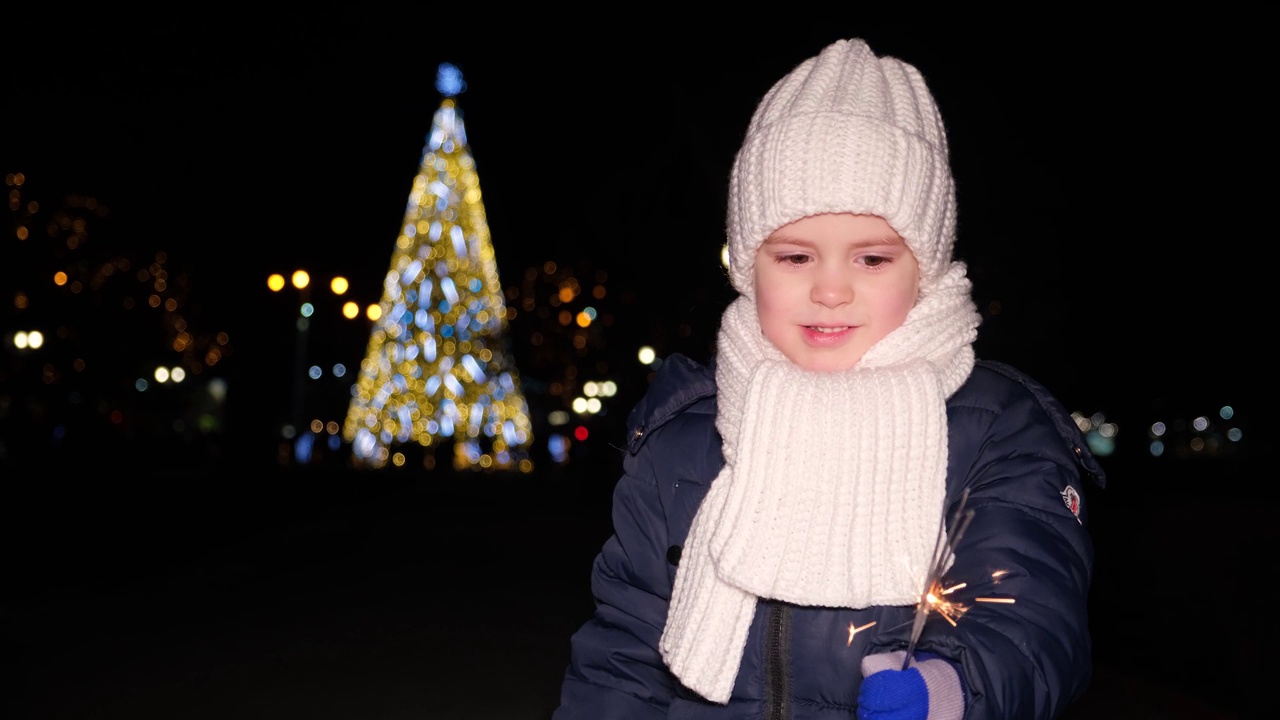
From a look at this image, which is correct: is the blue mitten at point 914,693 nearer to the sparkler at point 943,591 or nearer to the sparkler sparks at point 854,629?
the sparkler at point 943,591

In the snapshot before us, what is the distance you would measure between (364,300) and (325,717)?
96.6 ft

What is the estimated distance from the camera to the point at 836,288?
2.75 metres

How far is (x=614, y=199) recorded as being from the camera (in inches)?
1195

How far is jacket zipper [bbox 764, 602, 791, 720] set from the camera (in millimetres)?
2668

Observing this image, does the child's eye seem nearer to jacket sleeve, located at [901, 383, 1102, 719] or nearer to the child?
the child

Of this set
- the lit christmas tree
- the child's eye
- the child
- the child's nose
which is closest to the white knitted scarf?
the child

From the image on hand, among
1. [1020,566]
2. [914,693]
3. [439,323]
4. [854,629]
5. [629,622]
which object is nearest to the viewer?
[914,693]

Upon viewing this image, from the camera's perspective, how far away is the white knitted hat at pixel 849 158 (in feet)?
9.19

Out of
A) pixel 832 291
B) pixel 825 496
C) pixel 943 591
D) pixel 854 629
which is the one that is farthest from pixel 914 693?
pixel 832 291

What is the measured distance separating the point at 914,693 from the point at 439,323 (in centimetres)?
2987

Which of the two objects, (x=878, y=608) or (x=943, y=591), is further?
(x=878, y=608)

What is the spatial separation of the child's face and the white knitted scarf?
2.5 inches

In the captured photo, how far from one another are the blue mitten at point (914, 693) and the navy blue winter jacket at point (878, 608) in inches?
1.5

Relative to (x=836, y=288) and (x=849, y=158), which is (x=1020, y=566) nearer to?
(x=836, y=288)
